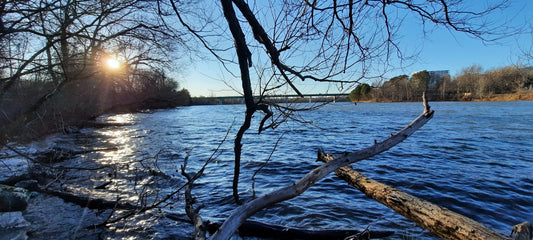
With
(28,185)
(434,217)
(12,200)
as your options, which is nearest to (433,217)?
(434,217)

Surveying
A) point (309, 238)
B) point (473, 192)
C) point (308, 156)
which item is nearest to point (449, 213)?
point (309, 238)

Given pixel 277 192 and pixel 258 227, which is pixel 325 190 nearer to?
pixel 258 227

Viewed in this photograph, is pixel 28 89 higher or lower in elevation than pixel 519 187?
higher

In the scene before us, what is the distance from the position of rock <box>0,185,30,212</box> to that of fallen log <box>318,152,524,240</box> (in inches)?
226

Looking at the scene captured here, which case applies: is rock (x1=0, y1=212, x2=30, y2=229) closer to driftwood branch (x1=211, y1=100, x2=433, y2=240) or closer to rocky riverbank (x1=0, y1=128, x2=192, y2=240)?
rocky riverbank (x1=0, y1=128, x2=192, y2=240)

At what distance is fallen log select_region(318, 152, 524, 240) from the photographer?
2.60 meters

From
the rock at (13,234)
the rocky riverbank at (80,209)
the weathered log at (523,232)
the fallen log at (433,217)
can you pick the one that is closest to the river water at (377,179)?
the rocky riverbank at (80,209)

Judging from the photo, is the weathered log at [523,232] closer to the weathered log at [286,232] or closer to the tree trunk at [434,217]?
the tree trunk at [434,217]

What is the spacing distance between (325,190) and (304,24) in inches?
156

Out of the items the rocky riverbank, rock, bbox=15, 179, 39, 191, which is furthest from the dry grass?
rock, bbox=15, 179, 39, 191

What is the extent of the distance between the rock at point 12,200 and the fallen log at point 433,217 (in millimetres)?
5728

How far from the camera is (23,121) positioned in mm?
10102

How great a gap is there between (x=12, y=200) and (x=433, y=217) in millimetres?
6110

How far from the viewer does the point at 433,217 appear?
3.09 m
